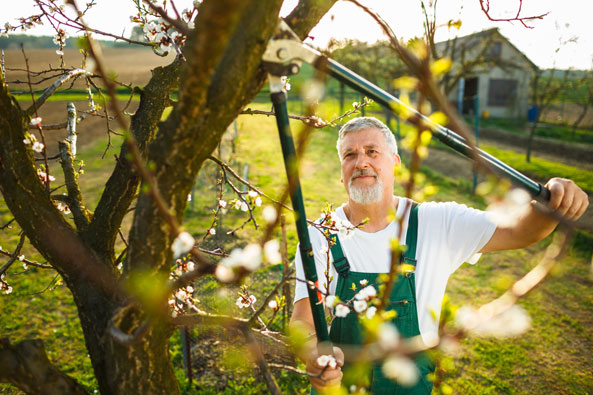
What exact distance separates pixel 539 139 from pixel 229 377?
18871 millimetres

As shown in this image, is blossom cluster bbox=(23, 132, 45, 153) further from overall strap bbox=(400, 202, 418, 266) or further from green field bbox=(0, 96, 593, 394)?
overall strap bbox=(400, 202, 418, 266)

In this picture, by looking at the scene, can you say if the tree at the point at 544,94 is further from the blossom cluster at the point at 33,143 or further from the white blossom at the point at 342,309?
the blossom cluster at the point at 33,143

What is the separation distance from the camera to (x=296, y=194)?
1080mm

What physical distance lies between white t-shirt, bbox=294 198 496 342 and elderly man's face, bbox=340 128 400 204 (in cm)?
22

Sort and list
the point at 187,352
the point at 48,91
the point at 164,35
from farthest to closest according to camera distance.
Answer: the point at 187,352
the point at 164,35
the point at 48,91

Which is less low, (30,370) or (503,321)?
(503,321)

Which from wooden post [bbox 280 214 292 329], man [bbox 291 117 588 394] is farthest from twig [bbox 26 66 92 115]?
wooden post [bbox 280 214 292 329]

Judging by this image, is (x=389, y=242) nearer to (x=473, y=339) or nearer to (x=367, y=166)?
(x=367, y=166)

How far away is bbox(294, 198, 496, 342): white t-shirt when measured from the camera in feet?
7.04

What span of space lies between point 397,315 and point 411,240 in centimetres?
45

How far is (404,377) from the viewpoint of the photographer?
87 cm

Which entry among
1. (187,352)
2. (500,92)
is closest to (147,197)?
(187,352)

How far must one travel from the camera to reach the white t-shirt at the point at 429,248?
215cm

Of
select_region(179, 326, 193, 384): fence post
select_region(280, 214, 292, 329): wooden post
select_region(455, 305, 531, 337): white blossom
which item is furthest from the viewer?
select_region(280, 214, 292, 329): wooden post
